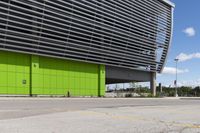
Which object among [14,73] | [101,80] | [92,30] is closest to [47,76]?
[14,73]

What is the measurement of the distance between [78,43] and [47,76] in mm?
6732

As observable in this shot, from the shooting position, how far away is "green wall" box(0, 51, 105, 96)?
4622cm

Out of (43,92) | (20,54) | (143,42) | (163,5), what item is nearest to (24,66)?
(20,54)

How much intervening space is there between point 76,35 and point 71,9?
11.7 feet

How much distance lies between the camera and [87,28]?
5622 centimetres

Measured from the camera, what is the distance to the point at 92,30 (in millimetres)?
57250

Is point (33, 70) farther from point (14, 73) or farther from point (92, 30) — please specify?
point (92, 30)

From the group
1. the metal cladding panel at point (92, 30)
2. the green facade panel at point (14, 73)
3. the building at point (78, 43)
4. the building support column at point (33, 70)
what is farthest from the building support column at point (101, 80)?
the green facade panel at point (14, 73)

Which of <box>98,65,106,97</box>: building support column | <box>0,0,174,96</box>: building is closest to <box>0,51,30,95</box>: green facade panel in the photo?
<box>0,0,174,96</box>: building

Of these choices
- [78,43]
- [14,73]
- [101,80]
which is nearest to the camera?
[14,73]

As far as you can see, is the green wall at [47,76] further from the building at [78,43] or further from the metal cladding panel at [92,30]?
the metal cladding panel at [92,30]

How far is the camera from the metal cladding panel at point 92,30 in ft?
152

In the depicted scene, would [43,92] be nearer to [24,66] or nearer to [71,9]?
[24,66]

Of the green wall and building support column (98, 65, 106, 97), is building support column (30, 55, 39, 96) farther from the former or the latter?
building support column (98, 65, 106, 97)
